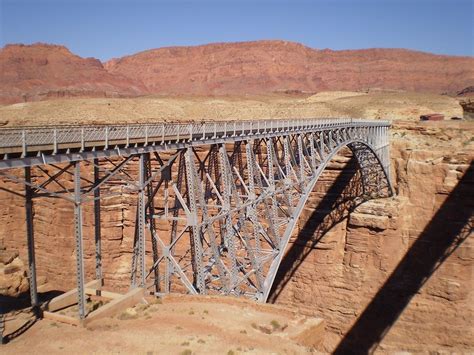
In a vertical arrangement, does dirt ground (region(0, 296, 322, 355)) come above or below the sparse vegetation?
above

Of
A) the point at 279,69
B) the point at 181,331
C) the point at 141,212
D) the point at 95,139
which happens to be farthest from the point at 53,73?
the point at 181,331

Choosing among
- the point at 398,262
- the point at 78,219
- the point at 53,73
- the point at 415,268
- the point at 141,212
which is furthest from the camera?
the point at 53,73

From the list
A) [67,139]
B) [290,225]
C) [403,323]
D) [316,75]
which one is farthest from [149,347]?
[316,75]

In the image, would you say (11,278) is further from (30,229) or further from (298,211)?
(30,229)

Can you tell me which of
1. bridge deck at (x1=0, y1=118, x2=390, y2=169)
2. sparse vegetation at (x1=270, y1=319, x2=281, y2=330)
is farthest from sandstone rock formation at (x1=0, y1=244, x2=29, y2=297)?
sparse vegetation at (x1=270, y1=319, x2=281, y2=330)

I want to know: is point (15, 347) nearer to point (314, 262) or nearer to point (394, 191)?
point (314, 262)

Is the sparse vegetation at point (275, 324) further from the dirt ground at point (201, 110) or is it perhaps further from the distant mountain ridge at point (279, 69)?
the distant mountain ridge at point (279, 69)

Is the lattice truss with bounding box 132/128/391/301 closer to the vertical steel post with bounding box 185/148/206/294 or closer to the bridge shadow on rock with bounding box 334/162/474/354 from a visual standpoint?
the vertical steel post with bounding box 185/148/206/294
